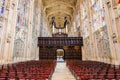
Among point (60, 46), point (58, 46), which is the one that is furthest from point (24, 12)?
point (60, 46)

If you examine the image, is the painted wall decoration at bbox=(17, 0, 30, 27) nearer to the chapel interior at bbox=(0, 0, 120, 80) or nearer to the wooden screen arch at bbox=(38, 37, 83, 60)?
the chapel interior at bbox=(0, 0, 120, 80)

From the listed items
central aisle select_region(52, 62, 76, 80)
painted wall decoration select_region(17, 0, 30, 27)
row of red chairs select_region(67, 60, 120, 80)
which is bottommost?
central aisle select_region(52, 62, 76, 80)

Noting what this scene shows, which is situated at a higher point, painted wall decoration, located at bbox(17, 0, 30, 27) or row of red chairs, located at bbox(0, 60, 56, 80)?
painted wall decoration, located at bbox(17, 0, 30, 27)

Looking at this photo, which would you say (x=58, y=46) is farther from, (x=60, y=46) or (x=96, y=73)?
(x=96, y=73)

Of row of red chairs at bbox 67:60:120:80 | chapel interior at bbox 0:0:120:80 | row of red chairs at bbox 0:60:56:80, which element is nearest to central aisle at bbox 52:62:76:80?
chapel interior at bbox 0:0:120:80

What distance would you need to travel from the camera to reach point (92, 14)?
14.7m

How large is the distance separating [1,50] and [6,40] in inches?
37.4

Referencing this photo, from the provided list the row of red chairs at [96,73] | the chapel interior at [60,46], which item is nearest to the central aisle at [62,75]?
the chapel interior at [60,46]

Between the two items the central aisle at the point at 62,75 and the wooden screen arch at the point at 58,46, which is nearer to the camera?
the central aisle at the point at 62,75

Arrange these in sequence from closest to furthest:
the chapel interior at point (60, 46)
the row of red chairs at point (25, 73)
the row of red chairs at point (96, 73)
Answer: the row of red chairs at point (25, 73) → the row of red chairs at point (96, 73) → the chapel interior at point (60, 46)

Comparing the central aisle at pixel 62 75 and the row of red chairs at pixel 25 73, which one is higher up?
the row of red chairs at pixel 25 73

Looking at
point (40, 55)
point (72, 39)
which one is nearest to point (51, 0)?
point (72, 39)

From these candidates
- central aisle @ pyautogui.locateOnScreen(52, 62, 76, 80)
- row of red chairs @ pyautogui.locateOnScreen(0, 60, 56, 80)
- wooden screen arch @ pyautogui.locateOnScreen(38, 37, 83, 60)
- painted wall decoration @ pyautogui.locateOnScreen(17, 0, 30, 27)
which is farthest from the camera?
wooden screen arch @ pyautogui.locateOnScreen(38, 37, 83, 60)

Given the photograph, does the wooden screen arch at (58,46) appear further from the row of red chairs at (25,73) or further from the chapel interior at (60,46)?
the row of red chairs at (25,73)
